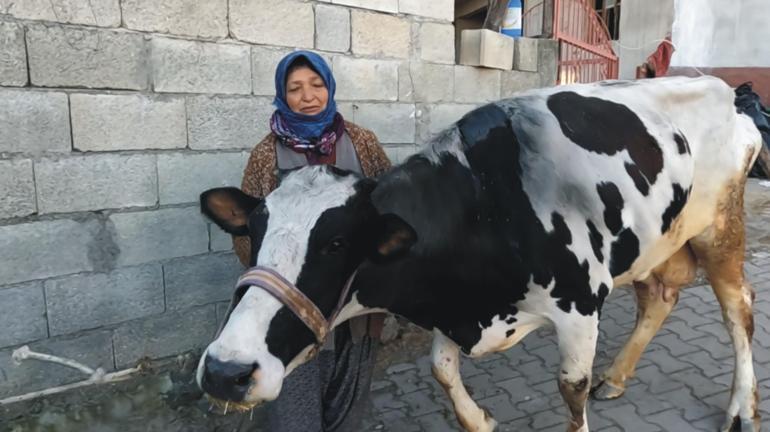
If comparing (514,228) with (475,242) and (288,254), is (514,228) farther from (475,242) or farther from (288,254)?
(288,254)

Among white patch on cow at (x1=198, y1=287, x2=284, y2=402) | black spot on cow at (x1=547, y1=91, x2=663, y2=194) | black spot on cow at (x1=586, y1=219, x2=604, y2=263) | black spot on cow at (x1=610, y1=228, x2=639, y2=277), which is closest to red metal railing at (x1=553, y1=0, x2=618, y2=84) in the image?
black spot on cow at (x1=547, y1=91, x2=663, y2=194)

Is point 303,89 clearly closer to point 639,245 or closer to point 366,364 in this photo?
point 366,364

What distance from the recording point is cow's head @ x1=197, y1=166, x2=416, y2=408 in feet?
4.73

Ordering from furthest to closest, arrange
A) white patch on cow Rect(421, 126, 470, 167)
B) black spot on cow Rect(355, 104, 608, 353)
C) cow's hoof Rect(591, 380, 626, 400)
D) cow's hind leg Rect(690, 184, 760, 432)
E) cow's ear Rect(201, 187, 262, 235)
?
cow's hoof Rect(591, 380, 626, 400), cow's hind leg Rect(690, 184, 760, 432), white patch on cow Rect(421, 126, 470, 167), black spot on cow Rect(355, 104, 608, 353), cow's ear Rect(201, 187, 262, 235)

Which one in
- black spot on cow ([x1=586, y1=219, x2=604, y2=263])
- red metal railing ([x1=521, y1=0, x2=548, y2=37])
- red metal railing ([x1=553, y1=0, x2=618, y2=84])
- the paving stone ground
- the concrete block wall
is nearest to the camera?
black spot on cow ([x1=586, y1=219, x2=604, y2=263])

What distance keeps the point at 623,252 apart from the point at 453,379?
2.72 ft

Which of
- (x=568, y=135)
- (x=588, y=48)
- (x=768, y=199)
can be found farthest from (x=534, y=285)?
(x=768, y=199)

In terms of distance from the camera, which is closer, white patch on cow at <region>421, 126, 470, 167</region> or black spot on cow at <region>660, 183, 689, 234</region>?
white patch on cow at <region>421, 126, 470, 167</region>

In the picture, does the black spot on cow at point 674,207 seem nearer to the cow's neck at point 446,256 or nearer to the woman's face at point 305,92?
the cow's neck at point 446,256

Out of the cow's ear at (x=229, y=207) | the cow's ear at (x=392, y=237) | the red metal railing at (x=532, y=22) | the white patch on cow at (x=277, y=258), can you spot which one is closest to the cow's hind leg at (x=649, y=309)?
the cow's ear at (x=392, y=237)

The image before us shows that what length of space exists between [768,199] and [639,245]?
5.74 m

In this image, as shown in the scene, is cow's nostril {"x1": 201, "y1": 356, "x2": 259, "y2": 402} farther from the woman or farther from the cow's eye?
the woman

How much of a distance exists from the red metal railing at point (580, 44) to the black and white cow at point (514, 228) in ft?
8.53

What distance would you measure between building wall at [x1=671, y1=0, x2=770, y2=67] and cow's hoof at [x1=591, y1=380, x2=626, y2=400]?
9.07m
